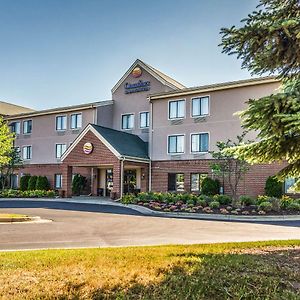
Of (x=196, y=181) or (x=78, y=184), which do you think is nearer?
(x=196, y=181)

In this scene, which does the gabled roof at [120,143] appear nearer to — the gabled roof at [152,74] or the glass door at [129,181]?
the glass door at [129,181]

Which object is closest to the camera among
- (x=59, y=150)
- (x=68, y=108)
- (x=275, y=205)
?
(x=275, y=205)

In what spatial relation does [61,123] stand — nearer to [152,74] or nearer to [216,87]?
[152,74]

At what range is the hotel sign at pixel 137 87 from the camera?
33938mm

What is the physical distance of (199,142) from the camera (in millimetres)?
29719

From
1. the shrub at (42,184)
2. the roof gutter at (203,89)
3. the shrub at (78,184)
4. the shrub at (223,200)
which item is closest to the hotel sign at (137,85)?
the roof gutter at (203,89)

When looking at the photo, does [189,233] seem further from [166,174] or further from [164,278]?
[166,174]

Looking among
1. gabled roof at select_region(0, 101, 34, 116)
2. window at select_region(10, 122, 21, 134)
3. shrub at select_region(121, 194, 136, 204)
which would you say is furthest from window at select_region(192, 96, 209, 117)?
gabled roof at select_region(0, 101, 34, 116)

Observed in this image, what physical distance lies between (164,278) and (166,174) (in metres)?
25.4

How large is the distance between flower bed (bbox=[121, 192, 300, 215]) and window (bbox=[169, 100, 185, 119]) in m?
8.11

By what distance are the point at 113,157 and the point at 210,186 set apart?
7804 mm

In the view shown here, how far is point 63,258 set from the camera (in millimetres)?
6926

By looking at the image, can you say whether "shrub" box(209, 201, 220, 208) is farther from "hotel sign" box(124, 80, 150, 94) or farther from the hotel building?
"hotel sign" box(124, 80, 150, 94)

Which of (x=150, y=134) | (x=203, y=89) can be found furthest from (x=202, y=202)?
(x=150, y=134)
